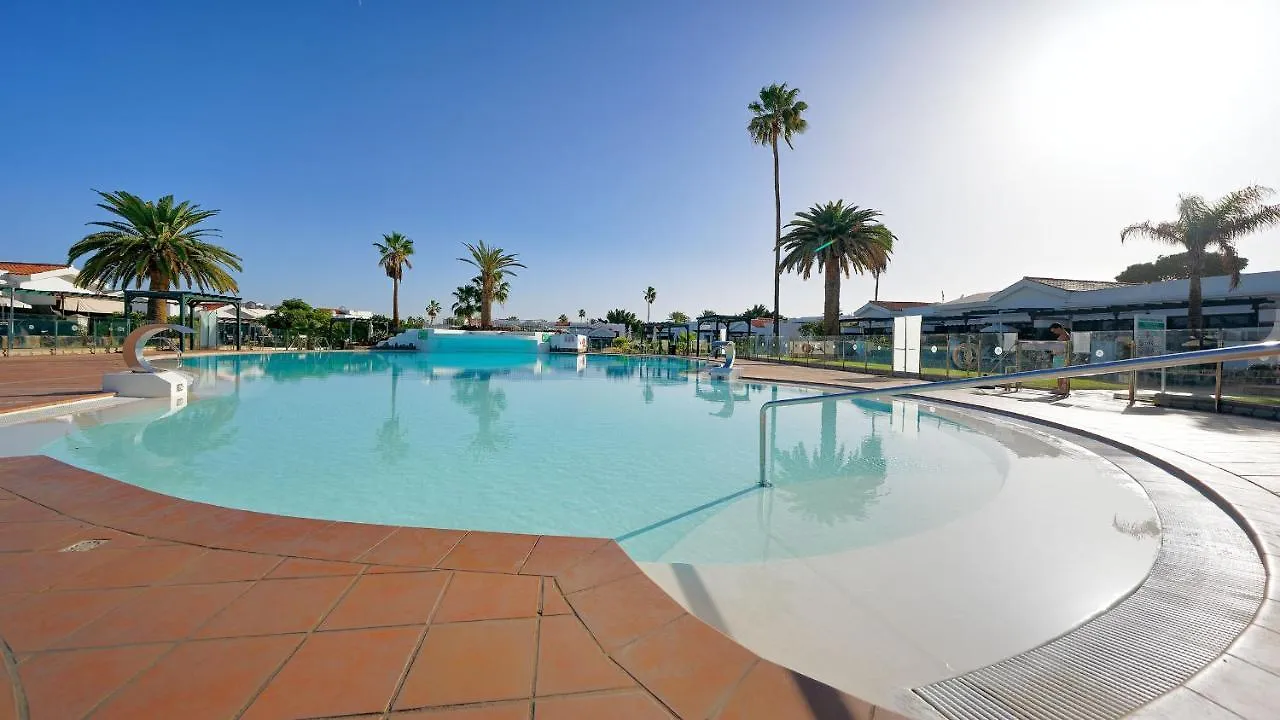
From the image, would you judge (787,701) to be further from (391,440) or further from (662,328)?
(662,328)

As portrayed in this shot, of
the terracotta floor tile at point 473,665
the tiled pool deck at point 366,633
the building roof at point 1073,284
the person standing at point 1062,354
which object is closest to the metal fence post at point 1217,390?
the person standing at point 1062,354

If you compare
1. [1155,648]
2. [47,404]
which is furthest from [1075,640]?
[47,404]

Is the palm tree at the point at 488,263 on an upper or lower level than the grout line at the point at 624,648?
upper

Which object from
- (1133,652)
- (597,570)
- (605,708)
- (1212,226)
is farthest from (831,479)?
(1212,226)

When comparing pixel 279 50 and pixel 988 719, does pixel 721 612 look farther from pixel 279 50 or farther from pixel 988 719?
pixel 279 50

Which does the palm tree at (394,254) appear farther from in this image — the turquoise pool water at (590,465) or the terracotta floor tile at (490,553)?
the terracotta floor tile at (490,553)

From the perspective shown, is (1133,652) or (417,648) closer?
(417,648)

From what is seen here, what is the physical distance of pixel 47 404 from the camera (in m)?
7.94

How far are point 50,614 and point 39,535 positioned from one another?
1310mm

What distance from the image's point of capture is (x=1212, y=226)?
1741cm

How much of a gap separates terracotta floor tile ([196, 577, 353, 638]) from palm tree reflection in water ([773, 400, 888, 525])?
353cm

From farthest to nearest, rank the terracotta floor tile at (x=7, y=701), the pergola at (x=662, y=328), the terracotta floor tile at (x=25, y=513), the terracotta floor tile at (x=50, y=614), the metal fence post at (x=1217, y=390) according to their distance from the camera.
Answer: the pergola at (x=662, y=328) < the metal fence post at (x=1217, y=390) < the terracotta floor tile at (x=25, y=513) < the terracotta floor tile at (x=50, y=614) < the terracotta floor tile at (x=7, y=701)

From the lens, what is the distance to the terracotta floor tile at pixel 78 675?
1.38 meters

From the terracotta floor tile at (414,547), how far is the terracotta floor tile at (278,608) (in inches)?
10.2
